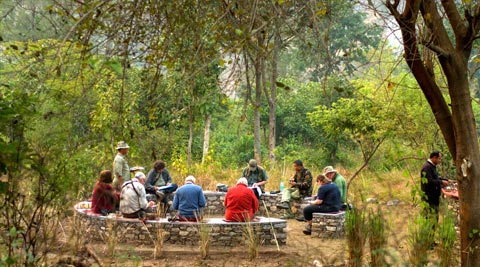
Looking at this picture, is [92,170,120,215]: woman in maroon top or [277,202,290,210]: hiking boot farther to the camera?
[277,202,290,210]: hiking boot

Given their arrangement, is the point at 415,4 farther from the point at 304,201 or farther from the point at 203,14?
the point at 304,201

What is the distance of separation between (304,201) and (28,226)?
978 centimetres

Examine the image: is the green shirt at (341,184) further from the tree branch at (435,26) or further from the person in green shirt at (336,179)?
the tree branch at (435,26)

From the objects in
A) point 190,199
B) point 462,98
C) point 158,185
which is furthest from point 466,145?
point 158,185

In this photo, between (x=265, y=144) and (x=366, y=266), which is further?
(x=265, y=144)

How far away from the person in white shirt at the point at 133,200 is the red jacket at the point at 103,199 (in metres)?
0.32

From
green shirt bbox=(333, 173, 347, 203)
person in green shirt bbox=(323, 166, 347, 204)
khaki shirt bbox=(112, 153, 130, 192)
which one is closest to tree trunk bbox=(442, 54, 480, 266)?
person in green shirt bbox=(323, 166, 347, 204)

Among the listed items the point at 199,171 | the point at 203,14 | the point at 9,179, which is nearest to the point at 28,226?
the point at 9,179

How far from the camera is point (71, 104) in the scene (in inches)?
194

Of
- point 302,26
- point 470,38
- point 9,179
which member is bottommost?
point 9,179

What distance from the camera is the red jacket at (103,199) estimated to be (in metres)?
12.4

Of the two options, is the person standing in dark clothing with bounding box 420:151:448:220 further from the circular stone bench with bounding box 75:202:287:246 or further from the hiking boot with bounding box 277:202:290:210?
the hiking boot with bounding box 277:202:290:210

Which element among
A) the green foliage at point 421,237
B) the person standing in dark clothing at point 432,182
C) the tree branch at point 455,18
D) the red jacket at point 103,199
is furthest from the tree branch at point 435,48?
the red jacket at point 103,199

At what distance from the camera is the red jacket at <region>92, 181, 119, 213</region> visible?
1241 centimetres
